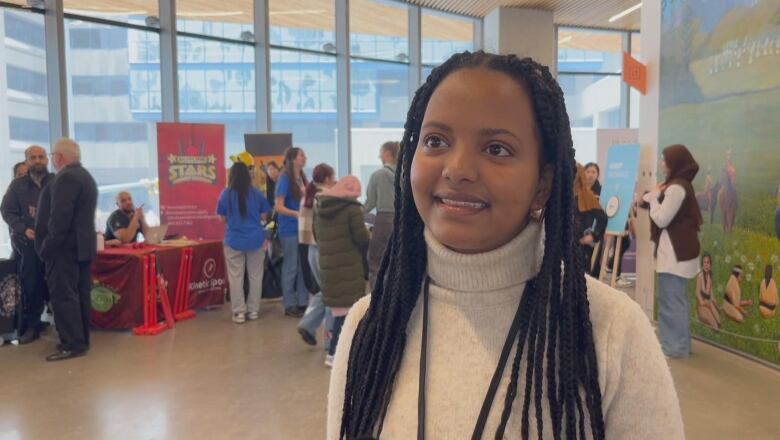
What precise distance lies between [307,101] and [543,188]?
8369mm

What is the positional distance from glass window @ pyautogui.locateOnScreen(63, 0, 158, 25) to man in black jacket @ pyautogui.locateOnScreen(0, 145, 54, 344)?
2.22 meters

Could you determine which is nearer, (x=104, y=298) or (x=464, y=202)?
(x=464, y=202)

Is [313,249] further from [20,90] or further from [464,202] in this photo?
[464,202]

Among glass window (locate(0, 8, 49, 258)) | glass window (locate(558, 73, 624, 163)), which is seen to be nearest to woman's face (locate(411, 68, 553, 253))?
glass window (locate(0, 8, 49, 258))

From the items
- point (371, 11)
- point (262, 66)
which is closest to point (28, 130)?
point (262, 66)

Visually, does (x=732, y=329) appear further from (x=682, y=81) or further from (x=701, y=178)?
(x=682, y=81)

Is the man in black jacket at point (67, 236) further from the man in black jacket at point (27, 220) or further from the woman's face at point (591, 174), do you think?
the woman's face at point (591, 174)

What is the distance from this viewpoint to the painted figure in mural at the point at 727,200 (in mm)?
4699

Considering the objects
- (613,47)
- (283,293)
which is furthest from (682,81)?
(613,47)

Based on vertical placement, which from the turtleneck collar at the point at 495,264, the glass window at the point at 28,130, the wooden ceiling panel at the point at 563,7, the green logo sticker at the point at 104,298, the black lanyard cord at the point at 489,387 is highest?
the wooden ceiling panel at the point at 563,7

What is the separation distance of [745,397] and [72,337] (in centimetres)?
457

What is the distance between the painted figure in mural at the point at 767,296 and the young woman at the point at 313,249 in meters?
3.01

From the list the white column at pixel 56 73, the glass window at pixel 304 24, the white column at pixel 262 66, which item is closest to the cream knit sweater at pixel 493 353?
the white column at pixel 56 73

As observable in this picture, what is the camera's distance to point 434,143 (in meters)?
0.91
